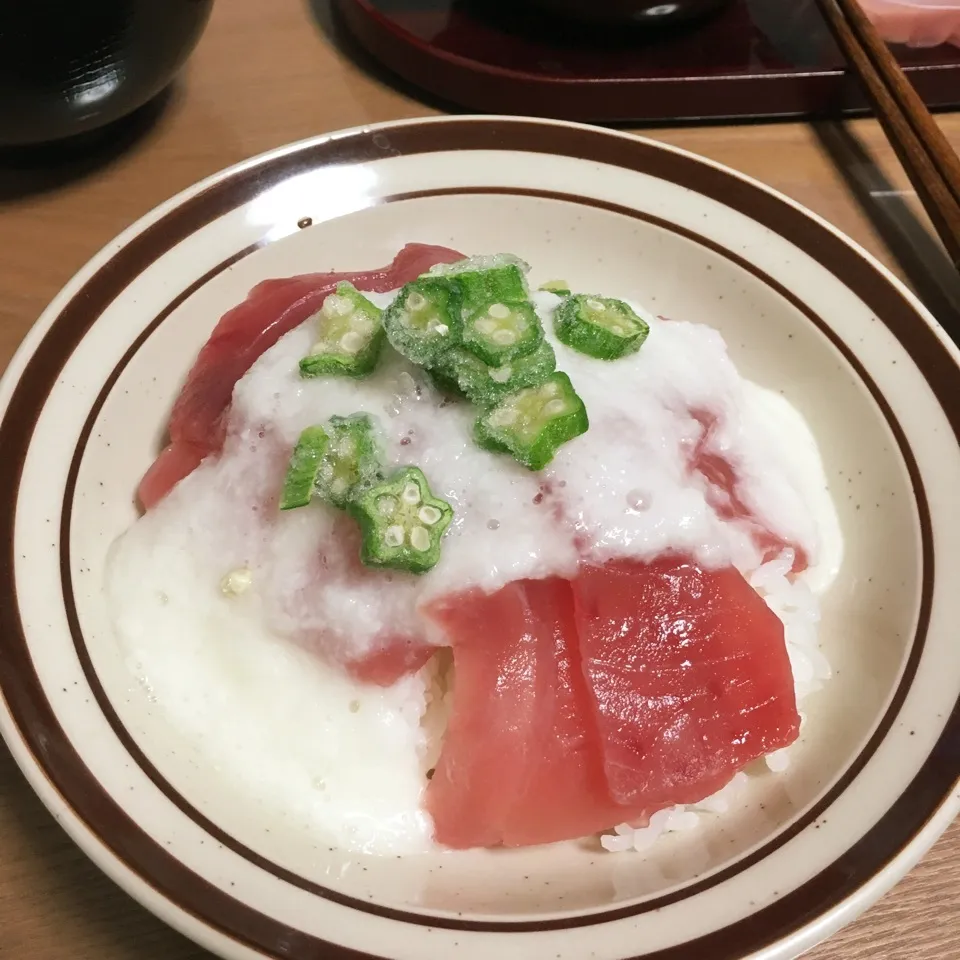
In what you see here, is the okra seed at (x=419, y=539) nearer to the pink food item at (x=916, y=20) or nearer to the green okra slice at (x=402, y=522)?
the green okra slice at (x=402, y=522)

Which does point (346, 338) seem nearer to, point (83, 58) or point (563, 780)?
point (563, 780)

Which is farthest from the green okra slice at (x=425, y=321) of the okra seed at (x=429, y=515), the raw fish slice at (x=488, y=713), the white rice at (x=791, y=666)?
the white rice at (x=791, y=666)

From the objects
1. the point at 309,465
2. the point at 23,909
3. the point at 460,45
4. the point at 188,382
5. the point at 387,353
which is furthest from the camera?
the point at 460,45

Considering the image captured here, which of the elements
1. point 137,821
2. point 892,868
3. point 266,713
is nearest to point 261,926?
point 137,821

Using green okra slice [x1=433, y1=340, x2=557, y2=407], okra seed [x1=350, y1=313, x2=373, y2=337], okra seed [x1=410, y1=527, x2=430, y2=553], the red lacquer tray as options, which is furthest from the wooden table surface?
green okra slice [x1=433, y1=340, x2=557, y2=407]

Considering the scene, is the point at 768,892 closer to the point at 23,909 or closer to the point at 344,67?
the point at 23,909

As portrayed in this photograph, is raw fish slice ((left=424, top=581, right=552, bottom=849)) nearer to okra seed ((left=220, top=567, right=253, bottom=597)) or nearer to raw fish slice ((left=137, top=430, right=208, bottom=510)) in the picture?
okra seed ((left=220, top=567, right=253, bottom=597))
